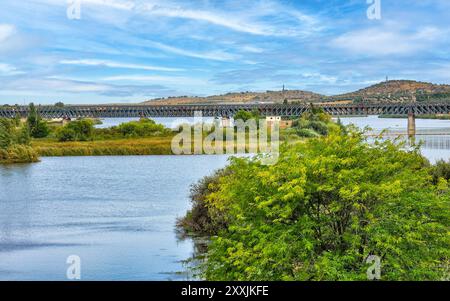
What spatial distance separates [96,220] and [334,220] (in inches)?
997

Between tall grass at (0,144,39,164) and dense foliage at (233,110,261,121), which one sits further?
dense foliage at (233,110,261,121)

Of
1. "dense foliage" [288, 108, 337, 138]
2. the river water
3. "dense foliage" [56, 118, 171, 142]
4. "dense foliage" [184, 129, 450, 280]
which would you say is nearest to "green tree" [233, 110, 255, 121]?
"dense foliage" [288, 108, 337, 138]

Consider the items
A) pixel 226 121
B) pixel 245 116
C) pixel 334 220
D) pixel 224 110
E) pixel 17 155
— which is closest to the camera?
pixel 334 220

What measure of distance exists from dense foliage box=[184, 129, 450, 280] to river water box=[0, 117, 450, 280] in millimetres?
7219

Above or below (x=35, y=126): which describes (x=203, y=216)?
below

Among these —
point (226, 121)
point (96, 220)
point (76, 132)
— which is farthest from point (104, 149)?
point (96, 220)

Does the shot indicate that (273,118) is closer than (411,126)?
No

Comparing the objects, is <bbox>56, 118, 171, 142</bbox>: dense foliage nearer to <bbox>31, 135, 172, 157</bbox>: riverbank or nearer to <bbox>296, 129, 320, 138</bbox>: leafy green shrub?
<bbox>31, 135, 172, 157</bbox>: riverbank

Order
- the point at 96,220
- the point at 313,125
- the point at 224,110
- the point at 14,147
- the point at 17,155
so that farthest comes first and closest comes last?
1. the point at 224,110
2. the point at 313,125
3. the point at 14,147
4. the point at 17,155
5. the point at 96,220

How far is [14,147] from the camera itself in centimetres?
8562

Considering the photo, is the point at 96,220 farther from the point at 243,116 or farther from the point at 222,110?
the point at 222,110

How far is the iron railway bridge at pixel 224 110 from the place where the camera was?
12550 centimetres

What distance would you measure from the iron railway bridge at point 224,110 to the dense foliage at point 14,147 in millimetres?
51797

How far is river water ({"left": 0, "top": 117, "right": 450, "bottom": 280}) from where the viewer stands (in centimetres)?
2814
